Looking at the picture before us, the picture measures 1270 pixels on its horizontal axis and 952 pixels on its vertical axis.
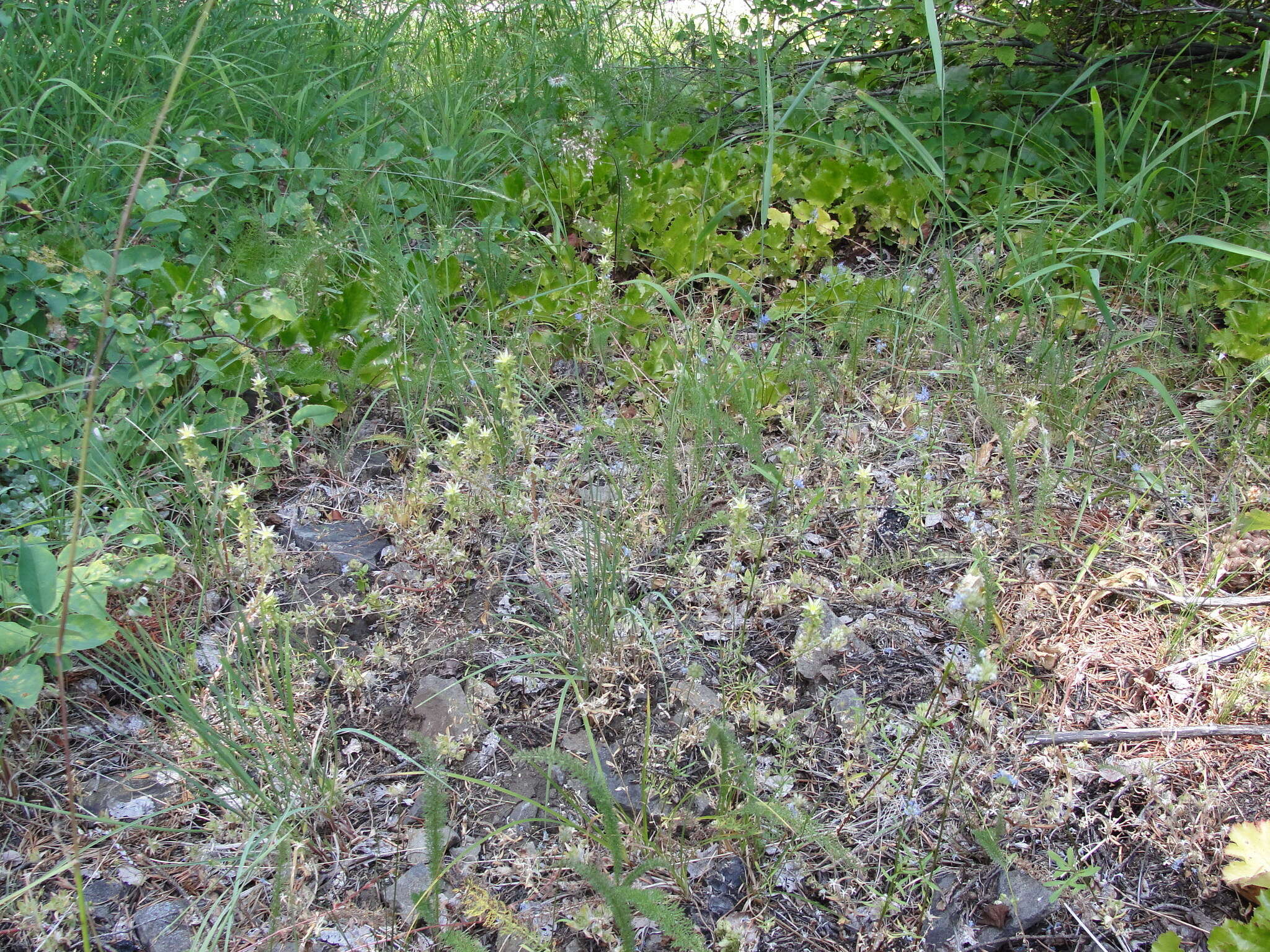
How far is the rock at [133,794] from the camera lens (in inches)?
61.4

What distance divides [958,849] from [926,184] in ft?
6.61

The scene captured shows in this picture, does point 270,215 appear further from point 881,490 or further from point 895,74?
point 895,74

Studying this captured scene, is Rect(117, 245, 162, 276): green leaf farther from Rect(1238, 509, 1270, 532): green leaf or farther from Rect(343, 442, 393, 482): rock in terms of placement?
Rect(1238, 509, 1270, 532): green leaf

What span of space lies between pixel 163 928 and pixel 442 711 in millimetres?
539

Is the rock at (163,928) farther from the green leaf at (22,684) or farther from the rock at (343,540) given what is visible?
the rock at (343,540)

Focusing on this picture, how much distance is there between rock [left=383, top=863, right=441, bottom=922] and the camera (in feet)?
4.52

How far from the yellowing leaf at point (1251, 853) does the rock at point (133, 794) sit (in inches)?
65.9

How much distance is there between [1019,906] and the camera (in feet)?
4.51

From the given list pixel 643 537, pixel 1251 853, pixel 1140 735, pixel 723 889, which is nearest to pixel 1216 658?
pixel 1140 735

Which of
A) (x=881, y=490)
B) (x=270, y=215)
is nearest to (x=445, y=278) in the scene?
(x=270, y=215)

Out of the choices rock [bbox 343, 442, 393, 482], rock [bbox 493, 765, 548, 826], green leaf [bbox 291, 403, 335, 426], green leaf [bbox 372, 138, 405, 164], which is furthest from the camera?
green leaf [bbox 372, 138, 405, 164]

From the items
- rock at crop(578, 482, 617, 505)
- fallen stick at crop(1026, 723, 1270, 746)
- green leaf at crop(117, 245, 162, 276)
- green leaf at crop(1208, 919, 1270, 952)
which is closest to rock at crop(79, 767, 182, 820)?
rock at crop(578, 482, 617, 505)

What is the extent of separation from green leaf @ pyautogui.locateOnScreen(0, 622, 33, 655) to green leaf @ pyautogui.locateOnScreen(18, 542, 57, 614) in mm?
37

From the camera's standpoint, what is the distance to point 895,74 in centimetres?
331
